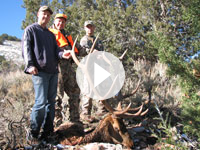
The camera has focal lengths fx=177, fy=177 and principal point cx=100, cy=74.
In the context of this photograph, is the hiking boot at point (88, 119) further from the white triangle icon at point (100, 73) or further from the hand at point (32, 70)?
the hand at point (32, 70)

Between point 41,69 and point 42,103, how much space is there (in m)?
0.51

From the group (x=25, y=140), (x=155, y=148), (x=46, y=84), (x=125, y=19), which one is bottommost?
(x=155, y=148)

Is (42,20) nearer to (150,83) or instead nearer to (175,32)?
(150,83)

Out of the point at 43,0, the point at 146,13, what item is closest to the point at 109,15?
the point at 146,13

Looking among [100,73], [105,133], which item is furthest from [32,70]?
[100,73]

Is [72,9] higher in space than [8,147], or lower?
higher

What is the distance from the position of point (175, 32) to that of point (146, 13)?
1447 millimetres

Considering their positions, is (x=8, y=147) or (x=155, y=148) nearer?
(x=8, y=147)

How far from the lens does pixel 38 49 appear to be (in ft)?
8.88

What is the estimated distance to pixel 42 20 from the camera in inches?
113

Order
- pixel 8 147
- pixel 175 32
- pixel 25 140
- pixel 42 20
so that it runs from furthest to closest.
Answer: pixel 175 32
pixel 42 20
pixel 25 140
pixel 8 147

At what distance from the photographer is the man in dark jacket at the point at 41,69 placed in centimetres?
259

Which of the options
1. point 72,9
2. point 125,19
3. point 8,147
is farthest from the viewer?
point 72,9

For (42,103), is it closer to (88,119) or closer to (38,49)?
(38,49)
